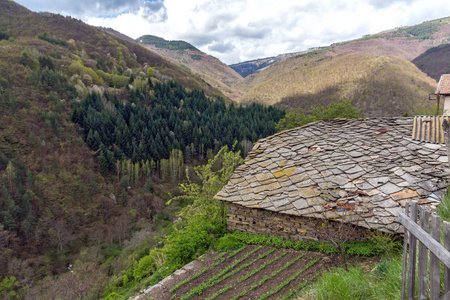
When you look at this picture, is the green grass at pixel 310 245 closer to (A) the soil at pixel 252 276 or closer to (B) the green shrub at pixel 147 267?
(A) the soil at pixel 252 276

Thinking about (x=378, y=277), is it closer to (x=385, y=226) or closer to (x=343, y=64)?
(x=385, y=226)

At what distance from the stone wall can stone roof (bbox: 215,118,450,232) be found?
30 centimetres

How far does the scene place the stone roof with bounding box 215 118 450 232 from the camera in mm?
6113

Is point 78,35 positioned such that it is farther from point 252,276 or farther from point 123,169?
point 252,276

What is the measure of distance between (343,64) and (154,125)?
69.0 meters

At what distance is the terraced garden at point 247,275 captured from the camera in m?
5.14

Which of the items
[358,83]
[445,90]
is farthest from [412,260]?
[358,83]

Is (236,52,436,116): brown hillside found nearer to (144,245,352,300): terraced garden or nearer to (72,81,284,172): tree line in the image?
(72,81,284,172): tree line

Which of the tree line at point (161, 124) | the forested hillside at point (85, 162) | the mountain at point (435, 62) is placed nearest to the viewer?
the forested hillside at point (85, 162)

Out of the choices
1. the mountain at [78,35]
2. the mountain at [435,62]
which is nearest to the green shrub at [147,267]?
the mountain at [78,35]

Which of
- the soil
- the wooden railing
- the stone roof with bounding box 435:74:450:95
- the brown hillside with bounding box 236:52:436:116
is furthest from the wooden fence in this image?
the brown hillside with bounding box 236:52:436:116

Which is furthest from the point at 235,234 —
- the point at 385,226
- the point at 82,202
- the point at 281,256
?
the point at 82,202

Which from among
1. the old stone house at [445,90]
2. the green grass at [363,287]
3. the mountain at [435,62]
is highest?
the mountain at [435,62]

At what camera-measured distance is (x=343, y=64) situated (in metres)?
81.3
